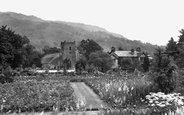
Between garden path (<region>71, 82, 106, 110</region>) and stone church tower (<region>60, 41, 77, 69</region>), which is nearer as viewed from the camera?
garden path (<region>71, 82, 106, 110</region>)

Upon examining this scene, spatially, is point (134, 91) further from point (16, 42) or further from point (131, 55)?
point (131, 55)

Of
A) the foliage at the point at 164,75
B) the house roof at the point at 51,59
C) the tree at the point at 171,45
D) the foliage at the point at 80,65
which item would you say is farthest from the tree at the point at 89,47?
the foliage at the point at 164,75

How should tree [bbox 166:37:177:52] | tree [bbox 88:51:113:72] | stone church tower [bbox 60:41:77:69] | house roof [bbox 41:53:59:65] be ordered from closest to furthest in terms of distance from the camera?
tree [bbox 88:51:113:72]
tree [bbox 166:37:177:52]
stone church tower [bbox 60:41:77:69]
house roof [bbox 41:53:59:65]

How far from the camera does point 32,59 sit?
8419cm

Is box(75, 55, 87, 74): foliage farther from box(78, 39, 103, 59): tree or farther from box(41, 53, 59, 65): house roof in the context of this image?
box(78, 39, 103, 59): tree

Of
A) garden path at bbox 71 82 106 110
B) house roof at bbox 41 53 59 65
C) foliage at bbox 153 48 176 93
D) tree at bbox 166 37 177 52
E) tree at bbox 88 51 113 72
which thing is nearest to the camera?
garden path at bbox 71 82 106 110

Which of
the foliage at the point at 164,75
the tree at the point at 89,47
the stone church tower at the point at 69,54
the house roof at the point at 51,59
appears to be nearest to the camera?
the foliage at the point at 164,75

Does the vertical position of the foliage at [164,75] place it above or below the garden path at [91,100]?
above

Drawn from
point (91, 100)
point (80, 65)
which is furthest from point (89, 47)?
point (91, 100)

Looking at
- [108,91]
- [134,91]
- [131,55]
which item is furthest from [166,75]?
[131,55]

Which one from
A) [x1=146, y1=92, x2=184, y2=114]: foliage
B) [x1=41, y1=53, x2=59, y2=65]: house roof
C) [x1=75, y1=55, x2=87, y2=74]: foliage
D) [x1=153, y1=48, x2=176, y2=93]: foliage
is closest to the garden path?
[x1=146, y1=92, x2=184, y2=114]: foliage

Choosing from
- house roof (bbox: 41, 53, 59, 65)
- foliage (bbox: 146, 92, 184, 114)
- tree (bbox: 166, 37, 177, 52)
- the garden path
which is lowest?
the garden path

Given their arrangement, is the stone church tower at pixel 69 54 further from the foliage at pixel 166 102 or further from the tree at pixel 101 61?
the foliage at pixel 166 102

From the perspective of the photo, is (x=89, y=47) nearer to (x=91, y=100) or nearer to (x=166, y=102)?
(x=91, y=100)
